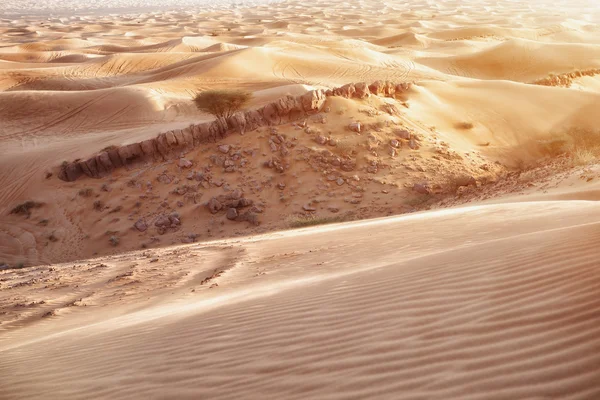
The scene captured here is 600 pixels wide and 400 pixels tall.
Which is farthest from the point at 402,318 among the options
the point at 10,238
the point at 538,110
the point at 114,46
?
the point at 114,46

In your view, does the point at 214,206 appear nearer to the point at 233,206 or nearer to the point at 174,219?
the point at 233,206

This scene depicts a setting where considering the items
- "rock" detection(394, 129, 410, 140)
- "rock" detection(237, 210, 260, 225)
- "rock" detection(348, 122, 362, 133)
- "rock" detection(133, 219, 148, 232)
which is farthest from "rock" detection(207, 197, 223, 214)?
A: "rock" detection(394, 129, 410, 140)

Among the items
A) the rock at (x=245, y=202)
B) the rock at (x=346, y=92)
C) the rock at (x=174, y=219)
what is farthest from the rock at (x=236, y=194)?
the rock at (x=346, y=92)

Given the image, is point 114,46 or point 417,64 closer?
point 417,64

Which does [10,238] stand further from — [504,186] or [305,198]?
[504,186]

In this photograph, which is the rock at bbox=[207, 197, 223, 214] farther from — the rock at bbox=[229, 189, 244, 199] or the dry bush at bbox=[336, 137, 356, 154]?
the dry bush at bbox=[336, 137, 356, 154]

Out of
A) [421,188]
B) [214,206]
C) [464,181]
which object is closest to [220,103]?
[214,206]

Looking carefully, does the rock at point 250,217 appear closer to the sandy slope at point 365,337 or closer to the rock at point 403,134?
the rock at point 403,134
